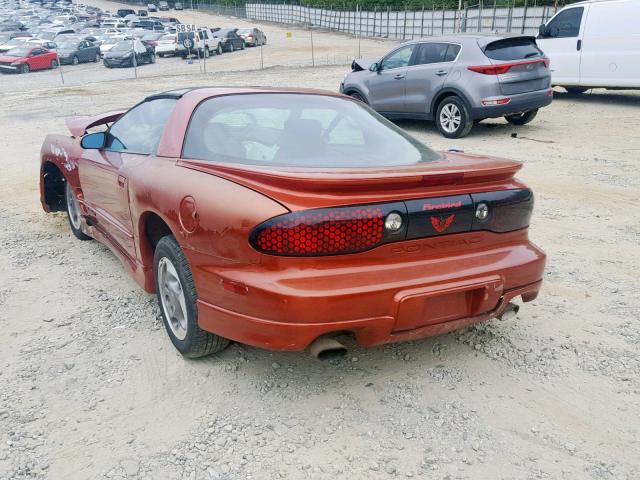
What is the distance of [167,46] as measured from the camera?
124ft

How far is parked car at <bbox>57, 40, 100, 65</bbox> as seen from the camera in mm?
36053

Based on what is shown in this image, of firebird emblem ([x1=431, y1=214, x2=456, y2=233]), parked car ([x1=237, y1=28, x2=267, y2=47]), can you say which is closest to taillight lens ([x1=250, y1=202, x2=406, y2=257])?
firebird emblem ([x1=431, y1=214, x2=456, y2=233])

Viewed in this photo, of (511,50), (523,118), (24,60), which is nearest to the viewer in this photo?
(511,50)

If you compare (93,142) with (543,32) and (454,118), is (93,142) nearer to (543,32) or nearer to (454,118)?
(454,118)

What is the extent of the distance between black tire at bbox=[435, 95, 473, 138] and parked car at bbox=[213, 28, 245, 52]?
32.0m

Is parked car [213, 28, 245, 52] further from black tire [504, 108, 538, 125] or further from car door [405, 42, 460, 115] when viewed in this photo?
black tire [504, 108, 538, 125]

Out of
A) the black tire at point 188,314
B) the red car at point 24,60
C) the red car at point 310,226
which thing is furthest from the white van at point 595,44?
the red car at point 24,60

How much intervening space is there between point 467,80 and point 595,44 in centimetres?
432

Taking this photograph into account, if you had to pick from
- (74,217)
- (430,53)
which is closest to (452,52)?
(430,53)

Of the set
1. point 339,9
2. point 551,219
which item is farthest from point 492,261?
point 339,9

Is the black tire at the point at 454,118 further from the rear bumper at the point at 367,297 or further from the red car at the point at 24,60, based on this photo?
the red car at the point at 24,60

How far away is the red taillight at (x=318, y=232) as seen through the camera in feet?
8.77

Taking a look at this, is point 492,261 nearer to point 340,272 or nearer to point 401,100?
point 340,272

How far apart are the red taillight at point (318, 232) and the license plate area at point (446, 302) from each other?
341mm
